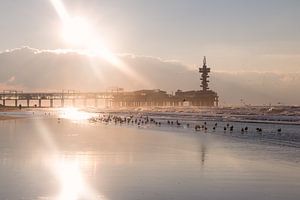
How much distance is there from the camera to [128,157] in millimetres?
19781

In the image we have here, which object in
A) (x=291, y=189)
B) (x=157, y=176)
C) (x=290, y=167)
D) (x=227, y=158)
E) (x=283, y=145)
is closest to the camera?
(x=291, y=189)

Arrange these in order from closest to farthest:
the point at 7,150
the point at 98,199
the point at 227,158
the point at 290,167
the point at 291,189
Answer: the point at 98,199
the point at 291,189
the point at 290,167
the point at 227,158
the point at 7,150

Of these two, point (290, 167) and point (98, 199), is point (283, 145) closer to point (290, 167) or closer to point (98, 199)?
point (290, 167)

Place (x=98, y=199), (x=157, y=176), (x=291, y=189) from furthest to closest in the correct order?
(x=157, y=176), (x=291, y=189), (x=98, y=199)

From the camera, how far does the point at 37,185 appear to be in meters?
12.7

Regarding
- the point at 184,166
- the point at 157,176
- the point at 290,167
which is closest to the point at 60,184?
the point at 157,176

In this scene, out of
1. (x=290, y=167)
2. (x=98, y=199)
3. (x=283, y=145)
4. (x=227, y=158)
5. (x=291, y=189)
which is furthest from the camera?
(x=283, y=145)

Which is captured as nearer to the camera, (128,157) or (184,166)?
(184,166)

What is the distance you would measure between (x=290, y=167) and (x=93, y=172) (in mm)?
7439

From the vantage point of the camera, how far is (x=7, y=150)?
21656mm

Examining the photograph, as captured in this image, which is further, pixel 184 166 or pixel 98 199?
pixel 184 166

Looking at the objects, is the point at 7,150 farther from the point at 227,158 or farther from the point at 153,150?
the point at 227,158

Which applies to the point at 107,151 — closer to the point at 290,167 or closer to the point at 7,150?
the point at 7,150

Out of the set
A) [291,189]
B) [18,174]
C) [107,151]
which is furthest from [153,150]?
[291,189]
